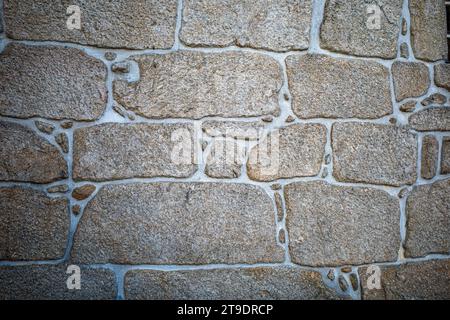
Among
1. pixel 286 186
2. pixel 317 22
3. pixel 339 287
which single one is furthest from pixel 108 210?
pixel 317 22

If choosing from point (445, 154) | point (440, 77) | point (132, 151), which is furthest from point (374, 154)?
point (132, 151)

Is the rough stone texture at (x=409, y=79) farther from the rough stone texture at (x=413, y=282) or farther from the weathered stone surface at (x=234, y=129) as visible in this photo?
the rough stone texture at (x=413, y=282)

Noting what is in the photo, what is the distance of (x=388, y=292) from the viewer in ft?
5.22

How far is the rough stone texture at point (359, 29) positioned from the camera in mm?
1579

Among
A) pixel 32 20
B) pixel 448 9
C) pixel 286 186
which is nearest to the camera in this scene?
pixel 32 20

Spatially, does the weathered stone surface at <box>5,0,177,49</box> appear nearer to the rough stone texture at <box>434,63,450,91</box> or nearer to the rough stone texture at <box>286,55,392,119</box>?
the rough stone texture at <box>286,55,392,119</box>

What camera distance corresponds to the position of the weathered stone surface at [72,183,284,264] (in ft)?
4.84

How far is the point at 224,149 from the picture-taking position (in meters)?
1.52

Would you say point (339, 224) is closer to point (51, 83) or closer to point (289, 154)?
point (289, 154)

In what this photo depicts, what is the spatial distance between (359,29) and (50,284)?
197cm

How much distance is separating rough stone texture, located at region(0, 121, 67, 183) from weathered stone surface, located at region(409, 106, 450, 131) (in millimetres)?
1778

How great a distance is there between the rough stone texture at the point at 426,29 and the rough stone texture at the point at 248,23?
1.89 feet
